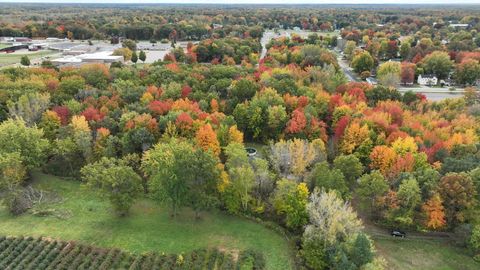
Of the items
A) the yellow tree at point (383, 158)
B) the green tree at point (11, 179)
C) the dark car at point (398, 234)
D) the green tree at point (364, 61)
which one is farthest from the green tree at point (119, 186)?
the green tree at point (364, 61)

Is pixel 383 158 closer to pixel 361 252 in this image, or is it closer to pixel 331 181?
pixel 331 181

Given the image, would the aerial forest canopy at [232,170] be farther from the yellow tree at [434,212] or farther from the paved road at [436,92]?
the paved road at [436,92]

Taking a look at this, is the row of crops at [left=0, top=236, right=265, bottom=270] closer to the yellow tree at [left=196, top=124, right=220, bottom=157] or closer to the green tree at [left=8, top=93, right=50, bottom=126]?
the yellow tree at [left=196, top=124, right=220, bottom=157]

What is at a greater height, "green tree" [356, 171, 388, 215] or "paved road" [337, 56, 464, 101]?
"paved road" [337, 56, 464, 101]

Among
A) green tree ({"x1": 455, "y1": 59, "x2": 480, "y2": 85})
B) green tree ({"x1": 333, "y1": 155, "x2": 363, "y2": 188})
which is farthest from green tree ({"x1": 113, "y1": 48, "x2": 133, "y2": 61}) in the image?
green tree ({"x1": 455, "y1": 59, "x2": 480, "y2": 85})

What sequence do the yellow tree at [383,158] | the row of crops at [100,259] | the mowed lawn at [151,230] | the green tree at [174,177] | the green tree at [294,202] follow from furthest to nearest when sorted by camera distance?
the yellow tree at [383,158]
the green tree at [174,177]
the green tree at [294,202]
the mowed lawn at [151,230]
the row of crops at [100,259]

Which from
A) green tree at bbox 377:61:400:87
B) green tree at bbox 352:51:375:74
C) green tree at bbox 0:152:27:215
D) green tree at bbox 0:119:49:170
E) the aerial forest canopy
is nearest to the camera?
the aerial forest canopy
